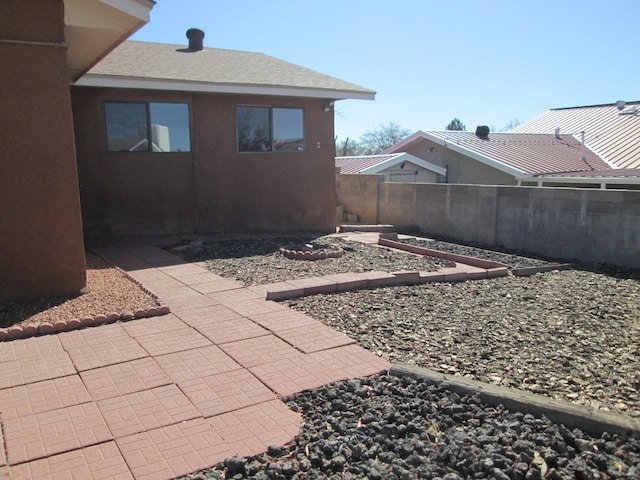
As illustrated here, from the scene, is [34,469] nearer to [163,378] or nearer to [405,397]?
[163,378]

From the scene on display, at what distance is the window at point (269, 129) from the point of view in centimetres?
1255

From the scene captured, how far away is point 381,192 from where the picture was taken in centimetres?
1585

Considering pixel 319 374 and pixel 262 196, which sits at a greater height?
pixel 262 196

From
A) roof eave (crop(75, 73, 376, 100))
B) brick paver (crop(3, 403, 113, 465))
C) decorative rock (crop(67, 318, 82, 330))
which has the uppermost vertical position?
roof eave (crop(75, 73, 376, 100))

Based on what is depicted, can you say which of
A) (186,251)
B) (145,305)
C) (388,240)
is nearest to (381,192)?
(388,240)

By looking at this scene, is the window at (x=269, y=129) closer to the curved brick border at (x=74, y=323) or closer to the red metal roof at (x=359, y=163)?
the curved brick border at (x=74, y=323)

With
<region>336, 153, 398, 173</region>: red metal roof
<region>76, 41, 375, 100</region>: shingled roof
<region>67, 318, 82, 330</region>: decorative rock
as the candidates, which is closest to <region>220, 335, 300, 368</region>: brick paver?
<region>67, 318, 82, 330</region>: decorative rock

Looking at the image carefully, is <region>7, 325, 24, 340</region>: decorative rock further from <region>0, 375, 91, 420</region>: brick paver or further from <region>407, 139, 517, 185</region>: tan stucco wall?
<region>407, 139, 517, 185</region>: tan stucco wall

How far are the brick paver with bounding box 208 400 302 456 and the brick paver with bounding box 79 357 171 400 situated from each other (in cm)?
88

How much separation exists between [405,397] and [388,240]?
7831 millimetres

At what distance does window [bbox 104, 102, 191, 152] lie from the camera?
36.9 ft

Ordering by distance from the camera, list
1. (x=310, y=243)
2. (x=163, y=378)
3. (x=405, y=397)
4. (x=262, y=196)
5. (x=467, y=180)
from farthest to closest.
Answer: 1. (x=467, y=180)
2. (x=262, y=196)
3. (x=310, y=243)
4. (x=163, y=378)
5. (x=405, y=397)

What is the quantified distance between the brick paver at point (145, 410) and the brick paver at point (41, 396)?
11.0 inches

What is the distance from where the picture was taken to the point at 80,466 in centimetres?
327
